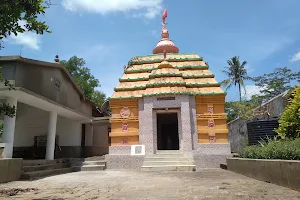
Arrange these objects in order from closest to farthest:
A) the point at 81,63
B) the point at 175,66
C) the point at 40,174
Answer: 1. the point at 40,174
2. the point at 175,66
3. the point at 81,63

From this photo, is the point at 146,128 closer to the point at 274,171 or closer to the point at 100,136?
the point at 100,136

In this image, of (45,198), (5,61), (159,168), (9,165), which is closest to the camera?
(45,198)

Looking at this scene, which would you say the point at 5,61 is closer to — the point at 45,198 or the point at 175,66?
the point at 45,198

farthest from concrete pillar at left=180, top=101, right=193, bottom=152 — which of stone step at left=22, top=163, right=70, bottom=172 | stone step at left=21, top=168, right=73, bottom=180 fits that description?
stone step at left=22, top=163, right=70, bottom=172

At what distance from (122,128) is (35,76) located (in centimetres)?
617

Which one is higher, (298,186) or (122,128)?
(122,128)

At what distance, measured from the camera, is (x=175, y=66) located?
16750 millimetres

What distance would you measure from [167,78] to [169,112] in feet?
7.02

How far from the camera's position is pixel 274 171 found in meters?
6.50

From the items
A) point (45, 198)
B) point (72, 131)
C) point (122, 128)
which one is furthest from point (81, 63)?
point (45, 198)

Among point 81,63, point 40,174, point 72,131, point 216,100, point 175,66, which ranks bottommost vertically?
point 40,174

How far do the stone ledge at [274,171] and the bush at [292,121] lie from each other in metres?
1.65

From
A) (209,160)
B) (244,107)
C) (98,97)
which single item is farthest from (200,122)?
(98,97)

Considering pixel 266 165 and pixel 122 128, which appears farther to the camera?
pixel 122 128
